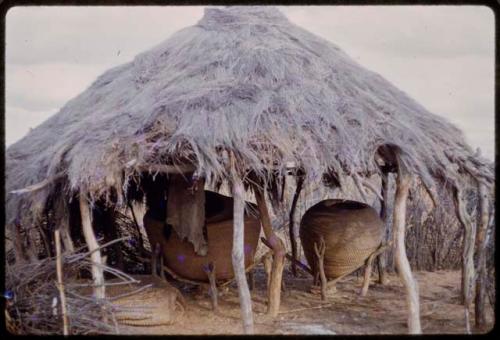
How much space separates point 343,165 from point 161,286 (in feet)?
8.74

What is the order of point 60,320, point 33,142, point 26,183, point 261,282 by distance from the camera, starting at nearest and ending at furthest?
point 60,320, point 26,183, point 33,142, point 261,282

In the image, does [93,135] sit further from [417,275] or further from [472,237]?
[417,275]

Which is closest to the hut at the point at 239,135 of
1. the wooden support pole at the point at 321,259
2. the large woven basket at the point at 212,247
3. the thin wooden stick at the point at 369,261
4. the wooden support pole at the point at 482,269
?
the wooden support pole at the point at 482,269

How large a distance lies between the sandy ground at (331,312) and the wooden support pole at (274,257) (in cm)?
17

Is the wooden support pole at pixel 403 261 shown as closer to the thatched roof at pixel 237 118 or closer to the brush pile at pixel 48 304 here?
the thatched roof at pixel 237 118

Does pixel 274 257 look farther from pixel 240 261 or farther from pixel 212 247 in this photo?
pixel 240 261

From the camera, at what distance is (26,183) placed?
694 cm

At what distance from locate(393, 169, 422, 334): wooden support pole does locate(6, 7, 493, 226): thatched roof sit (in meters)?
0.27

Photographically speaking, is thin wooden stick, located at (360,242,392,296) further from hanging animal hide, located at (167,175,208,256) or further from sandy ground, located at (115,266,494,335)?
hanging animal hide, located at (167,175,208,256)

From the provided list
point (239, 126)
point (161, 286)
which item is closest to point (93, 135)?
point (239, 126)

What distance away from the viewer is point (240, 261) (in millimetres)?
6281

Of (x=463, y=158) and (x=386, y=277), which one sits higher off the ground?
(x=463, y=158)

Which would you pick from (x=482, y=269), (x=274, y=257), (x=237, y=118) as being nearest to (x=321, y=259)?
(x=274, y=257)

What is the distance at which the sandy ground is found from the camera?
22.6ft
